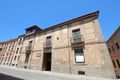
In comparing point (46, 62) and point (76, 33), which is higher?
point (76, 33)

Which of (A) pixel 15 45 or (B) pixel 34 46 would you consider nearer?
(B) pixel 34 46

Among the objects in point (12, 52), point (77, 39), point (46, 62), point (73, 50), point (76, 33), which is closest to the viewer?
point (73, 50)

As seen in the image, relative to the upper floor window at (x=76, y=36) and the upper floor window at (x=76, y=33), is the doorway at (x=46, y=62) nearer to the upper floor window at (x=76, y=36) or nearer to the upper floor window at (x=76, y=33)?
the upper floor window at (x=76, y=36)

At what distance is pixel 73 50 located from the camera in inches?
428

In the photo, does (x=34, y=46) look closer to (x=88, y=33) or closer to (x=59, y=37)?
(x=59, y=37)

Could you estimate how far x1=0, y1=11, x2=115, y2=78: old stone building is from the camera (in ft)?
28.6

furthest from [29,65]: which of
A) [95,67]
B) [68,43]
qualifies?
[95,67]

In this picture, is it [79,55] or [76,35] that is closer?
[79,55]

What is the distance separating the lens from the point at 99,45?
364 inches

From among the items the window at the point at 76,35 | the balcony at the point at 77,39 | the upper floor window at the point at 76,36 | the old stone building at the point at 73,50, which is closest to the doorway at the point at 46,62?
the old stone building at the point at 73,50

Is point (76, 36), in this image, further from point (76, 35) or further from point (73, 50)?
point (73, 50)

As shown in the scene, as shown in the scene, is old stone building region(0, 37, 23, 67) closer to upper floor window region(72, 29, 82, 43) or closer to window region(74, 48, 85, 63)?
upper floor window region(72, 29, 82, 43)

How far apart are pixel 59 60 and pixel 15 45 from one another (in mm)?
24626

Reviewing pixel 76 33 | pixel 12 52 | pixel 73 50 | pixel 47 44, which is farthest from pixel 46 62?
pixel 12 52
